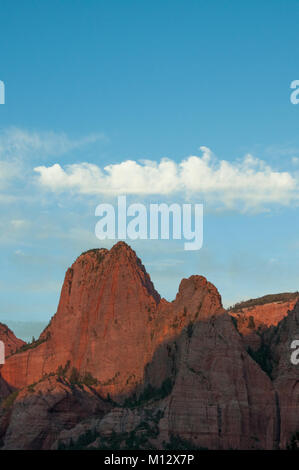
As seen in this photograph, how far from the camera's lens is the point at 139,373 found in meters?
167

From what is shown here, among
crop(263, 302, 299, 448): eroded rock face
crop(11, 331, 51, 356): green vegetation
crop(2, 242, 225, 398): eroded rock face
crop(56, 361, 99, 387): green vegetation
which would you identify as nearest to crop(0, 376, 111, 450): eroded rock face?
crop(56, 361, 99, 387): green vegetation

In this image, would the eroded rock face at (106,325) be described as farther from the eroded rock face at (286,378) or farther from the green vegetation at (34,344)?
the eroded rock face at (286,378)

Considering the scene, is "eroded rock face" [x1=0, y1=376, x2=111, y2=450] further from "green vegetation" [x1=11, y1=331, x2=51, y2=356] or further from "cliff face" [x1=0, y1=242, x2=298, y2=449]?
"green vegetation" [x1=11, y1=331, x2=51, y2=356]

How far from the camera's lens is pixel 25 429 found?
491 ft

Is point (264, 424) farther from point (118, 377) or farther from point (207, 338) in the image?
point (118, 377)

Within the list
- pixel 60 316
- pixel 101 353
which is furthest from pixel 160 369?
pixel 60 316

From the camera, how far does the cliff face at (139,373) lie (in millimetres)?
139000

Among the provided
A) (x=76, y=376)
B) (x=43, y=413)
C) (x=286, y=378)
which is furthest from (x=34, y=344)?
(x=286, y=378)

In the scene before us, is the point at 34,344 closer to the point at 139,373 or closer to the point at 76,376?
the point at 76,376
